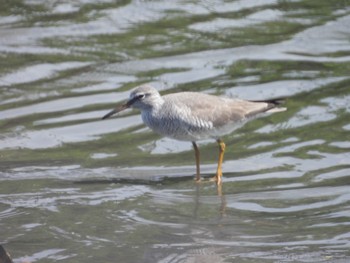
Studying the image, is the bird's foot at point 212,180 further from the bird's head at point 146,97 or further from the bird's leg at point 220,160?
the bird's head at point 146,97

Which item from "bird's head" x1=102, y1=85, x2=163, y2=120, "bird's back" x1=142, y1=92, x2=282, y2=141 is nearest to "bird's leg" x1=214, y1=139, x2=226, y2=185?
"bird's back" x1=142, y1=92, x2=282, y2=141

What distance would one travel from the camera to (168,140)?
1141 centimetres

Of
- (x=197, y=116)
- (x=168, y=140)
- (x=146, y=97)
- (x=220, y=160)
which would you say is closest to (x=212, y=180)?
(x=220, y=160)

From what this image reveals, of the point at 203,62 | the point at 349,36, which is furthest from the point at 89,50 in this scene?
the point at 349,36

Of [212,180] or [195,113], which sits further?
[195,113]

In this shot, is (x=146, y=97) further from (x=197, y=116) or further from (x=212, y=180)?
(x=212, y=180)

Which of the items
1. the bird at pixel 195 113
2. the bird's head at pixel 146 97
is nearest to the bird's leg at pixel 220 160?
the bird at pixel 195 113

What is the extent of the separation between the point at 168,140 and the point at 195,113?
1.20 metres

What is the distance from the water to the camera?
832cm

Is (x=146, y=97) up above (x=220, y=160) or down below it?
above

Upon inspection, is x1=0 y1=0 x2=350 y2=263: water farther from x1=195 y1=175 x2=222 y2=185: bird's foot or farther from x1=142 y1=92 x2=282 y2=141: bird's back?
x1=142 y1=92 x2=282 y2=141: bird's back

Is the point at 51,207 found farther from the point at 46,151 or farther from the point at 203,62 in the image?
the point at 203,62

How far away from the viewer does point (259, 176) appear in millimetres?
10062

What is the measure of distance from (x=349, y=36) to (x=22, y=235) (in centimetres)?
750
